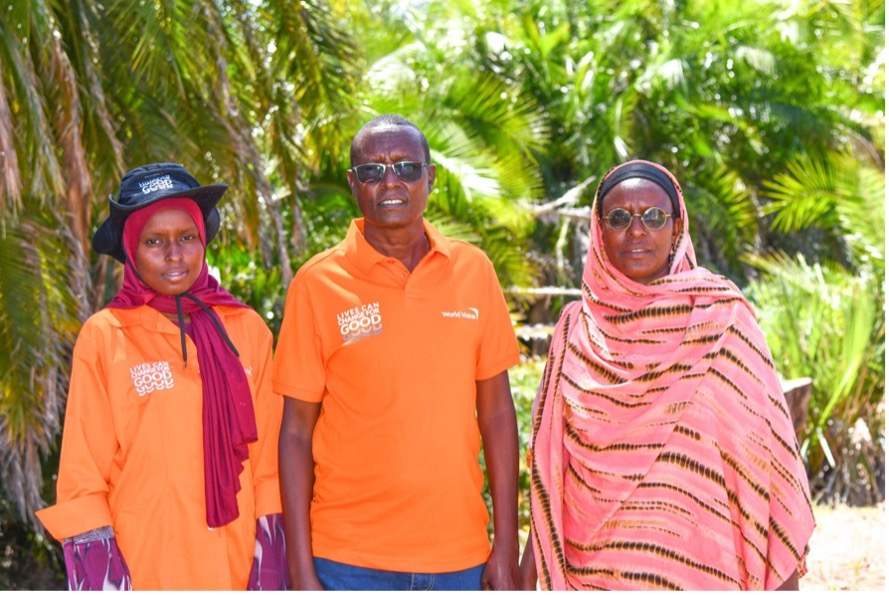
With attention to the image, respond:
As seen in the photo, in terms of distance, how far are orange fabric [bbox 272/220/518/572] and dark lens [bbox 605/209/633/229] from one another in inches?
19.3

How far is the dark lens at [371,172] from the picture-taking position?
10.6ft

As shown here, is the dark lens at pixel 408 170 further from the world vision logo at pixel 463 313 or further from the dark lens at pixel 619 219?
the dark lens at pixel 619 219

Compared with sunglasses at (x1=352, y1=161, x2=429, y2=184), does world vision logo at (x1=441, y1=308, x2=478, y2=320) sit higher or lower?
lower

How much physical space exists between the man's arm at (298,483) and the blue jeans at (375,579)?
0.12 feet

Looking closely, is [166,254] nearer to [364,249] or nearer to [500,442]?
[364,249]

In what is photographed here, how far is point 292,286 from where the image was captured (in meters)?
3.32

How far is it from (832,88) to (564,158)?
4.08 metres

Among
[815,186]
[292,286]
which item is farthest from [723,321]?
[815,186]

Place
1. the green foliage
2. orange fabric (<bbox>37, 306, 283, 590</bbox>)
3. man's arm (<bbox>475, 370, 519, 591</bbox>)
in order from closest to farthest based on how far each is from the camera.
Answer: orange fabric (<bbox>37, 306, 283, 590</bbox>), man's arm (<bbox>475, 370, 519, 591</bbox>), the green foliage

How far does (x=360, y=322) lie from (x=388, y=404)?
0.26 meters

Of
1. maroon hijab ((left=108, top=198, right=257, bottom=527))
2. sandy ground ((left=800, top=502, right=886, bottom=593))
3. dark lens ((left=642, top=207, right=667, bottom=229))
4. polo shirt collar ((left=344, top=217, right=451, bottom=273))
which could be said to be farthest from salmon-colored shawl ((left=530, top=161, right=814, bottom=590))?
sandy ground ((left=800, top=502, right=886, bottom=593))

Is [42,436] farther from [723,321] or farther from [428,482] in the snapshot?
[723,321]

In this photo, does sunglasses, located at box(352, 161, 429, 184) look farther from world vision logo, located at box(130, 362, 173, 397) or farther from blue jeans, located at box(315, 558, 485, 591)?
blue jeans, located at box(315, 558, 485, 591)

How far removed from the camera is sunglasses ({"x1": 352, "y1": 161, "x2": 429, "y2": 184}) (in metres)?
3.24
